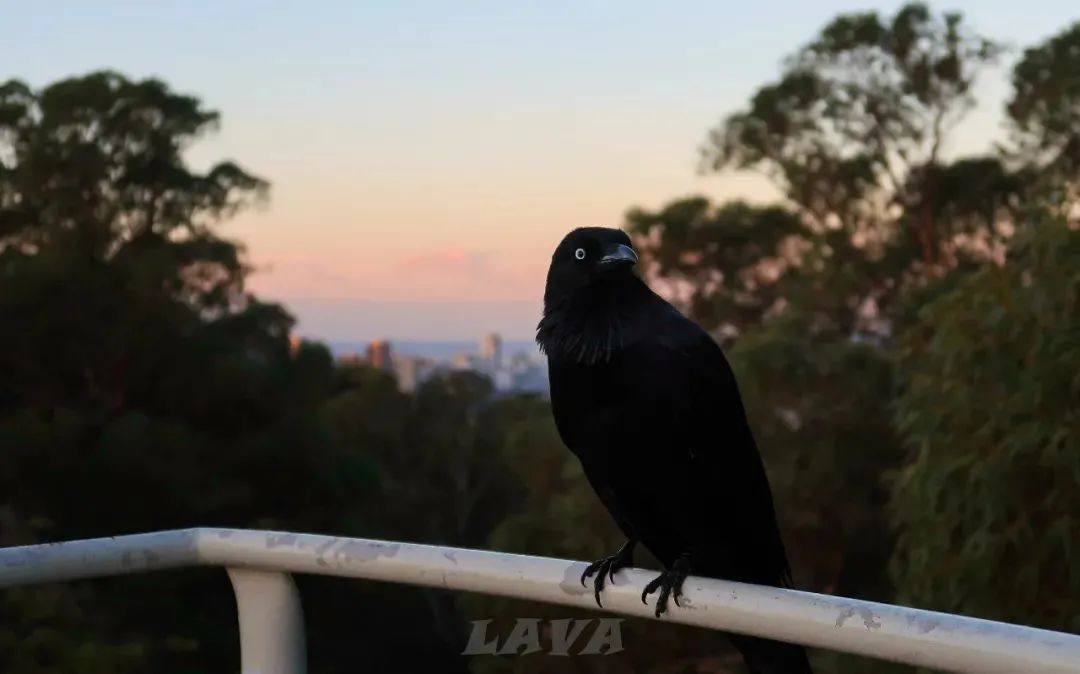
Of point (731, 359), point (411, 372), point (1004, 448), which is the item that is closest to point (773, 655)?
point (1004, 448)

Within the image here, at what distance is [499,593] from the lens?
60.5 inches

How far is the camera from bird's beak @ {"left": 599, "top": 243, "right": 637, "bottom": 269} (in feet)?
7.43

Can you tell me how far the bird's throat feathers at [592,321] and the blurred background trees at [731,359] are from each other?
6.74 metres

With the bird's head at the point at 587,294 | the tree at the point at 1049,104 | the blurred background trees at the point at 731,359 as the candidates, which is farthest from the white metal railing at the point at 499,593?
the tree at the point at 1049,104

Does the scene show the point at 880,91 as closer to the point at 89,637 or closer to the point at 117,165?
the point at 117,165

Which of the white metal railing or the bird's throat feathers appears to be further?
the bird's throat feathers

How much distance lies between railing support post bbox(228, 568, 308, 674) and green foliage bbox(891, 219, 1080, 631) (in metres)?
7.68

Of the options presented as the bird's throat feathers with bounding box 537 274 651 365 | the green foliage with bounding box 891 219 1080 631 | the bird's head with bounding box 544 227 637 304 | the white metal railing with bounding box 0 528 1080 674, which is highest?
the bird's head with bounding box 544 227 637 304

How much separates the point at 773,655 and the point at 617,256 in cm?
75

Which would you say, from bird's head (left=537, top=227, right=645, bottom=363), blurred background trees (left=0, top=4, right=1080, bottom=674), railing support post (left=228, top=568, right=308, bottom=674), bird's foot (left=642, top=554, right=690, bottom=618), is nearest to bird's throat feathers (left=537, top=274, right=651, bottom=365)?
bird's head (left=537, top=227, right=645, bottom=363)

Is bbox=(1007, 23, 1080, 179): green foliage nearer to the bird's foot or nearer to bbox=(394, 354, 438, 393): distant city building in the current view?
bbox=(394, 354, 438, 393): distant city building

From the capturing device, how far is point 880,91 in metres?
22.9

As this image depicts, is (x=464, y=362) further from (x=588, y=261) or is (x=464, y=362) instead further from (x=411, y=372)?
(x=588, y=261)

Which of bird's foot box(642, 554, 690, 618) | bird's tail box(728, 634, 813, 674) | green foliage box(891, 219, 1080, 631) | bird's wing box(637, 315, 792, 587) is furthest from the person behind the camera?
green foliage box(891, 219, 1080, 631)
